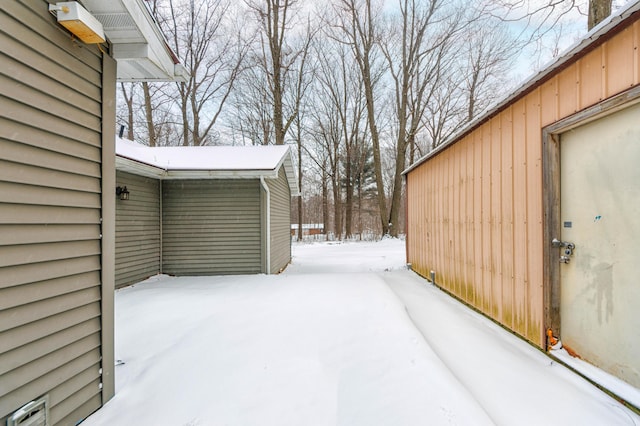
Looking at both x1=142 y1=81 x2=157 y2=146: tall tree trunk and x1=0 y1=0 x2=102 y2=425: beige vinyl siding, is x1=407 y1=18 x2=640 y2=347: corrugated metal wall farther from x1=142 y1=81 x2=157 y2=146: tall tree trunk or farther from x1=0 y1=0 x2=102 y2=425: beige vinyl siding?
x1=142 y1=81 x2=157 y2=146: tall tree trunk

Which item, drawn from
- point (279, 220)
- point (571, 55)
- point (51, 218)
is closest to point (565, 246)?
point (571, 55)

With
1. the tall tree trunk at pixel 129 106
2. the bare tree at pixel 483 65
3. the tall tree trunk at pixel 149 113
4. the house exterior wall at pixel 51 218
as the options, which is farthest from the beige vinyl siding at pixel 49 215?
the bare tree at pixel 483 65

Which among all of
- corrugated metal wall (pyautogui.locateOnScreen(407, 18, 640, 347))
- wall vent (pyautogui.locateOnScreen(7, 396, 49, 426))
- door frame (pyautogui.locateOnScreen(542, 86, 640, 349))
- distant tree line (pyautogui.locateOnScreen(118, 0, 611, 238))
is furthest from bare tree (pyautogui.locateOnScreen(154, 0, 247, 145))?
door frame (pyautogui.locateOnScreen(542, 86, 640, 349))

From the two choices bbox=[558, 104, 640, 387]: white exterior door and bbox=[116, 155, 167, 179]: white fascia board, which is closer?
bbox=[558, 104, 640, 387]: white exterior door

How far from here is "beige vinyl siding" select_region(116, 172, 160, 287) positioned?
5.15m

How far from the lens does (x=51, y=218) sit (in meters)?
1.69

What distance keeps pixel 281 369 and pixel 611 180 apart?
2.86 m

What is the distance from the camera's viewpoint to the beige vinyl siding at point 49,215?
1.47 m

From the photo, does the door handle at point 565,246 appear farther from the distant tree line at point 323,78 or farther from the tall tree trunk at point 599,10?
the distant tree line at point 323,78

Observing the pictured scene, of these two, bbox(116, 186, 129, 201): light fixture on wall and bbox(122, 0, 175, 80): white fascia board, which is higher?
bbox(122, 0, 175, 80): white fascia board

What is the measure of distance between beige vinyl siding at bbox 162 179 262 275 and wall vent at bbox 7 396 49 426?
4.73 metres

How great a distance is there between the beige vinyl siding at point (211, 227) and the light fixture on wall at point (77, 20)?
4.56 metres

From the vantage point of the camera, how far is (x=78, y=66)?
188 cm

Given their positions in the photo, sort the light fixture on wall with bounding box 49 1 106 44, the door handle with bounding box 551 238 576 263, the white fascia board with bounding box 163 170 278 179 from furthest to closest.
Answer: the white fascia board with bounding box 163 170 278 179 < the door handle with bounding box 551 238 576 263 < the light fixture on wall with bounding box 49 1 106 44
